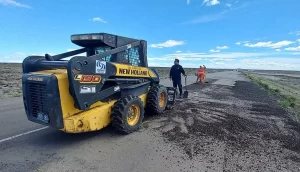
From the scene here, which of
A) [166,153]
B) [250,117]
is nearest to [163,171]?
[166,153]

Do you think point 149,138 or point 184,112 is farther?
point 184,112

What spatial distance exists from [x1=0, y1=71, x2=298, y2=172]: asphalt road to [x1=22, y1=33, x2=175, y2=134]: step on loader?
434 mm

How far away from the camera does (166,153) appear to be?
5020 mm

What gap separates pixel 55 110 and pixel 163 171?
2.41 meters

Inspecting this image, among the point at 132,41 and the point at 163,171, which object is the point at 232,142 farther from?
the point at 132,41

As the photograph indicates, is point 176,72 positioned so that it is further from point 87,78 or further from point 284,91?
point 284,91

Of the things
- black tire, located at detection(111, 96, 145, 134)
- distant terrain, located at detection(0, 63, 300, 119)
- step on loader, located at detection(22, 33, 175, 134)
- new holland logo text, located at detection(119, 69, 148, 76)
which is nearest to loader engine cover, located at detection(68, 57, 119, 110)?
step on loader, located at detection(22, 33, 175, 134)

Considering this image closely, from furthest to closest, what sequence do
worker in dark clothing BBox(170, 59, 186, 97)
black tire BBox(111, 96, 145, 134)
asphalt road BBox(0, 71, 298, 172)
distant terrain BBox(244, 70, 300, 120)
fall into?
distant terrain BBox(244, 70, 300, 120)
worker in dark clothing BBox(170, 59, 186, 97)
black tire BBox(111, 96, 145, 134)
asphalt road BBox(0, 71, 298, 172)

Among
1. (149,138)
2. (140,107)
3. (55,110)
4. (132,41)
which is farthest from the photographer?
(132,41)

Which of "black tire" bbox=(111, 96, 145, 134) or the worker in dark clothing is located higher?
→ the worker in dark clothing

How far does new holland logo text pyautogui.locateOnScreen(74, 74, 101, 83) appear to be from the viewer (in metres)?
4.79

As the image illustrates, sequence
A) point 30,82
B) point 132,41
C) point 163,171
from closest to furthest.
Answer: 1. point 163,171
2. point 30,82
3. point 132,41

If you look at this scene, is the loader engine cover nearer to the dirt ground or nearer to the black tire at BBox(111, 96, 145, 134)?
the black tire at BBox(111, 96, 145, 134)

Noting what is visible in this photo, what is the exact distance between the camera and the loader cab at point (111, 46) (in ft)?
20.0
